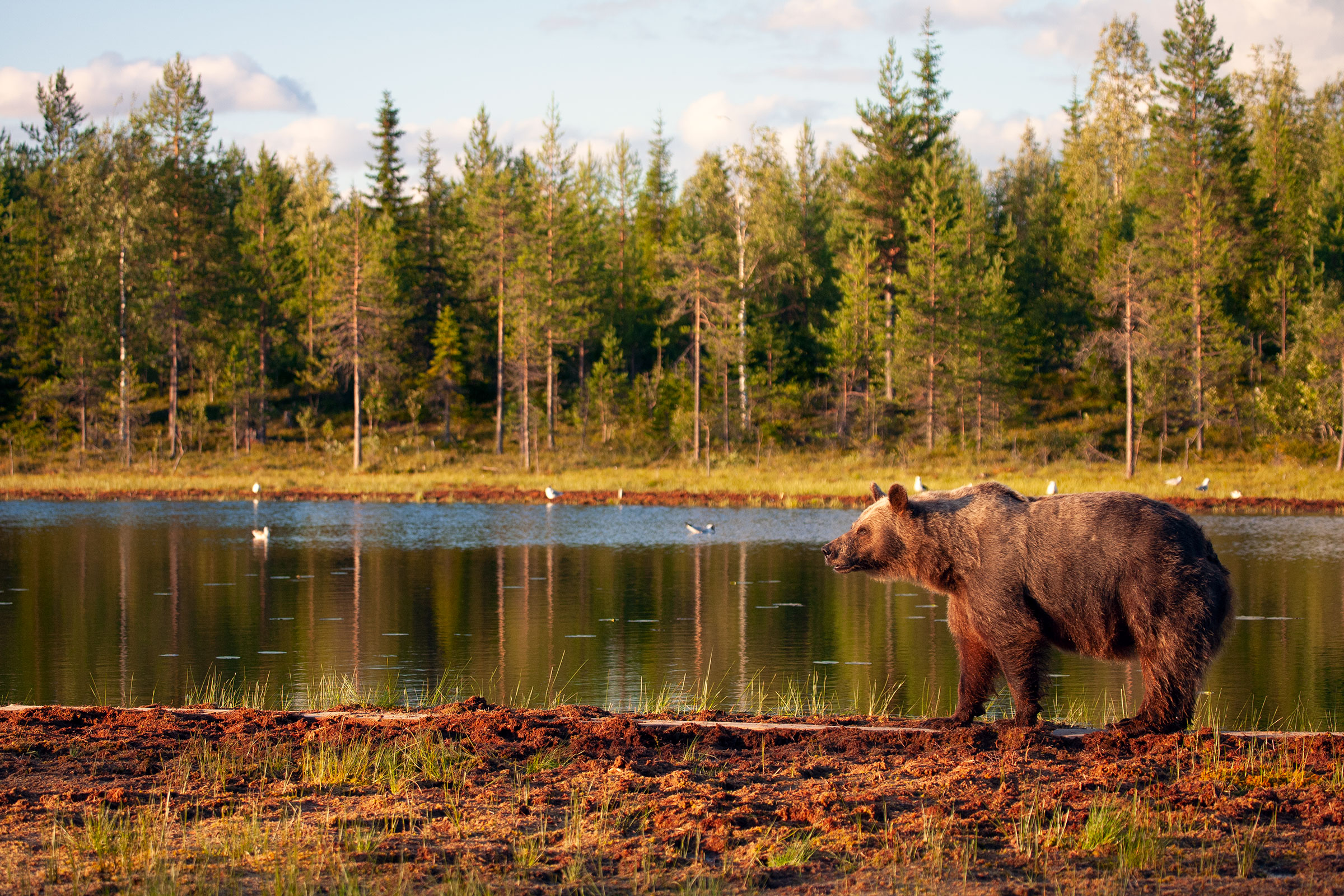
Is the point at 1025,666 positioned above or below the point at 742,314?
below

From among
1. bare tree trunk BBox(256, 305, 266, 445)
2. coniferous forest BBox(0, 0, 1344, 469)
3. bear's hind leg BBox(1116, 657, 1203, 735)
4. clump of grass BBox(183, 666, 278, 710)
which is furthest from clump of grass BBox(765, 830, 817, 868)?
bare tree trunk BBox(256, 305, 266, 445)

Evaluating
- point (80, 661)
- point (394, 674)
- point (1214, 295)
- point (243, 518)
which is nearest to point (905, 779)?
point (394, 674)

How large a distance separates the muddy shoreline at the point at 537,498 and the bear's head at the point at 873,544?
29.0 metres

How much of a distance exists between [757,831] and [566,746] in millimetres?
2409

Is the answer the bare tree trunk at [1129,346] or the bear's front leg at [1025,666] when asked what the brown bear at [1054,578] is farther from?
the bare tree trunk at [1129,346]

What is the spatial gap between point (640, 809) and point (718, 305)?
46.8 metres

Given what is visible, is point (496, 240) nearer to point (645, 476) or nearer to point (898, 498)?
point (645, 476)

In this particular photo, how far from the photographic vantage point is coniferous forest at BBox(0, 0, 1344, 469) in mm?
53500

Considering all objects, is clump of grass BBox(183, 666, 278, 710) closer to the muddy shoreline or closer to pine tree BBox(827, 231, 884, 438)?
the muddy shoreline

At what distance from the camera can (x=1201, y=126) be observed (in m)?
55.9

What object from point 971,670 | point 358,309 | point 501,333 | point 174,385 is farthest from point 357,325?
point 971,670

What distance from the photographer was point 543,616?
17.5m

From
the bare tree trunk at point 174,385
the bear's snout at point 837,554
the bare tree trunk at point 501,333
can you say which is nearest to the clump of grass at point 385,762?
the bear's snout at point 837,554

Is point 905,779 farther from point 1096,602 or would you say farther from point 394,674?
point 394,674
